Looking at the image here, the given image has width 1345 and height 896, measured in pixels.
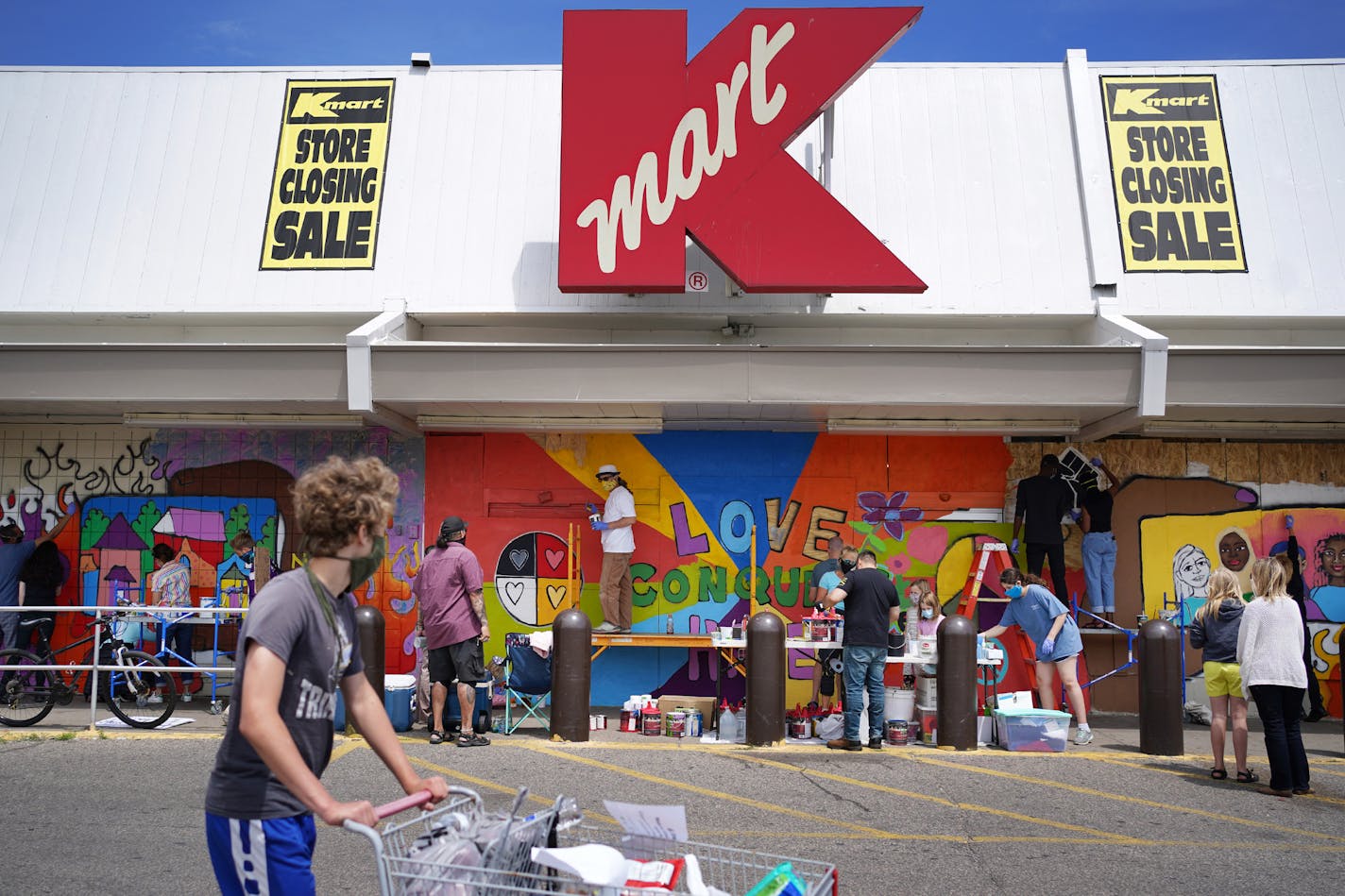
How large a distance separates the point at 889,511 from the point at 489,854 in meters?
10.4

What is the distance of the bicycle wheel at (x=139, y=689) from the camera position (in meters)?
10.8

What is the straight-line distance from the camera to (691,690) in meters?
13.0

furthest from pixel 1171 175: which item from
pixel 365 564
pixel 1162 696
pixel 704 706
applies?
pixel 365 564

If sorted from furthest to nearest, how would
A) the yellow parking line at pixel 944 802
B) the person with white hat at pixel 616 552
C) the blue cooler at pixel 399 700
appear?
1. the person with white hat at pixel 616 552
2. the blue cooler at pixel 399 700
3. the yellow parking line at pixel 944 802

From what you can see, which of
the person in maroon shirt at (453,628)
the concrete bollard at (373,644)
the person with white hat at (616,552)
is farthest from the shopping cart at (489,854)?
the person with white hat at (616,552)

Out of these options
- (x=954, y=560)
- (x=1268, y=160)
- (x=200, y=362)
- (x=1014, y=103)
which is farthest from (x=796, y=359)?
(x=1268, y=160)

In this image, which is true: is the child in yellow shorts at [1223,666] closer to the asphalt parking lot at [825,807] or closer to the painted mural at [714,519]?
the asphalt parking lot at [825,807]

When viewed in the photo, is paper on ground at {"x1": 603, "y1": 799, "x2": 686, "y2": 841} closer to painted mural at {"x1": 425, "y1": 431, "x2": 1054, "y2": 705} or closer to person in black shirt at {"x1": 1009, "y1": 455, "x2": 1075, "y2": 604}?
painted mural at {"x1": 425, "y1": 431, "x2": 1054, "y2": 705}

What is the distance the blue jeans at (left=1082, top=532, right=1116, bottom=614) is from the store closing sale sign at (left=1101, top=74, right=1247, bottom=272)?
336cm

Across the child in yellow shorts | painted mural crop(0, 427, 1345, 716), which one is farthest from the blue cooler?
the child in yellow shorts

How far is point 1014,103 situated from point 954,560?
5995 millimetres

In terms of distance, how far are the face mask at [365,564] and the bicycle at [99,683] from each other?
7664 millimetres

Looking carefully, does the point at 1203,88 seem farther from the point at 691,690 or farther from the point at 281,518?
the point at 281,518

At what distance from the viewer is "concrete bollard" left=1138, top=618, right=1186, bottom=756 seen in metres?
10.2
